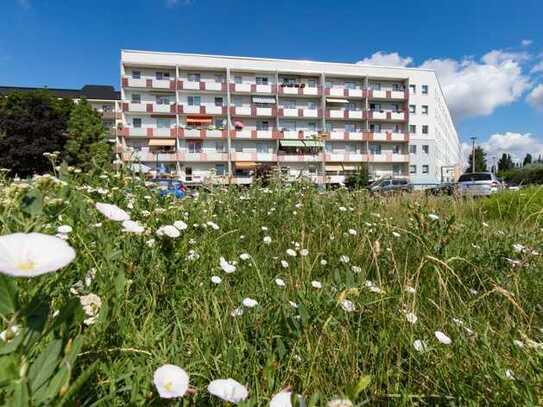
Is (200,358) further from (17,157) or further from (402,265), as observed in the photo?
(17,157)

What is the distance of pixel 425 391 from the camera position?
3.79ft

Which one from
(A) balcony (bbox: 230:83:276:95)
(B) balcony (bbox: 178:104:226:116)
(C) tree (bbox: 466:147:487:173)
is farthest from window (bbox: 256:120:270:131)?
(C) tree (bbox: 466:147:487:173)

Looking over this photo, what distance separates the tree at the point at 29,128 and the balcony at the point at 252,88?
1995 cm

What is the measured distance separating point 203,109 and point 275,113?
940 centimetres

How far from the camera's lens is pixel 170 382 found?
1.85 feet

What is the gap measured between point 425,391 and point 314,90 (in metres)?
48.0

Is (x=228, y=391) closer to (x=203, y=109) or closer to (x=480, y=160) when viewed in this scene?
(x=203, y=109)

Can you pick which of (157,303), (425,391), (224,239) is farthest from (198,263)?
(425,391)

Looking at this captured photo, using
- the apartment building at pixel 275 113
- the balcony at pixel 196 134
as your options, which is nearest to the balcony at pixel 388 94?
the apartment building at pixel 275 113

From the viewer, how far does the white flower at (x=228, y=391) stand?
64 centimetres

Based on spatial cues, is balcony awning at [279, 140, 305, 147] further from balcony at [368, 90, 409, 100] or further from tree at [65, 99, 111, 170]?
tree at [65, 99, 111, 170]

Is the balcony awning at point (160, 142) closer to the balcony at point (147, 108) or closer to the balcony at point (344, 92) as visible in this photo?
the balcony at point (147, 108)

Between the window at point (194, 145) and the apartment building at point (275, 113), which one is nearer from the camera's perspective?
the apartment building at point (275, 113)

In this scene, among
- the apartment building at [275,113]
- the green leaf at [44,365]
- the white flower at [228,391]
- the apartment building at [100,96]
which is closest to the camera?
the green leaf at [44,365]
